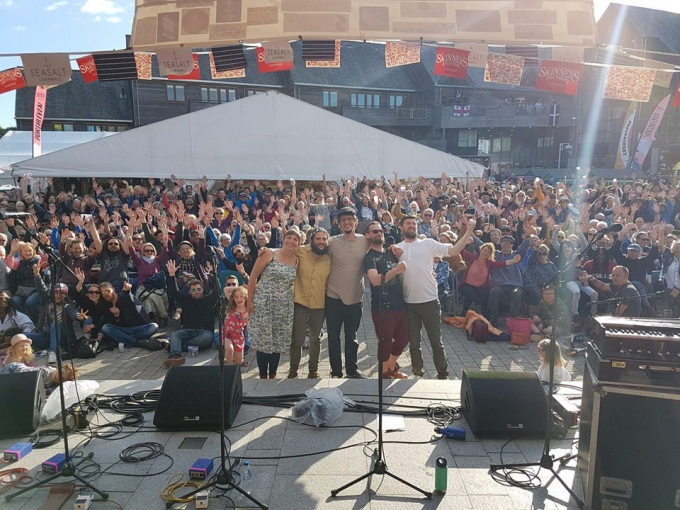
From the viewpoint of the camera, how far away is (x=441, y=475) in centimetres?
321

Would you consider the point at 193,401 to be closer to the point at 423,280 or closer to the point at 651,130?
Result: the point at 423,280

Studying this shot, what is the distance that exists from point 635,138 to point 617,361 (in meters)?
34.3

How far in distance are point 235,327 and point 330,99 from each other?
3120 centimetres

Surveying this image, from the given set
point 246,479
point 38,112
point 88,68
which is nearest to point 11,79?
point 88,68

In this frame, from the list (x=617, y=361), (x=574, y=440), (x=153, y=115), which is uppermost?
(x=153, y=115)

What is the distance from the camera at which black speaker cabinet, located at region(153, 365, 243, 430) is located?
3996 mm

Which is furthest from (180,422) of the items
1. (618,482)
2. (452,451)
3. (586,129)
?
(586,129)

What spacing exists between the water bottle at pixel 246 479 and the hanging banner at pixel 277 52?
4.53 m

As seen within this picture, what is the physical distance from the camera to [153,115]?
29891 mm

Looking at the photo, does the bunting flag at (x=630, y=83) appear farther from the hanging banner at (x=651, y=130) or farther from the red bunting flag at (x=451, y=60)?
the hanging banner at (x=651, y=130)

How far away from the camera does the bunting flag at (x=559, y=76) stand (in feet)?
23.4

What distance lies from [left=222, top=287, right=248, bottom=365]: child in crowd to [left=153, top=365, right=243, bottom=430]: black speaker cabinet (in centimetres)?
162

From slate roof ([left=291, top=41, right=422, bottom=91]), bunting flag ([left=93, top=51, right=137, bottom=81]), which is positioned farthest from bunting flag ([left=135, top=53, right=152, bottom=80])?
slate roof ([left=291, top=41, right=422, bottom=91])

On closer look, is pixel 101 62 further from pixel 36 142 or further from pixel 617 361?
pixel 36 142
